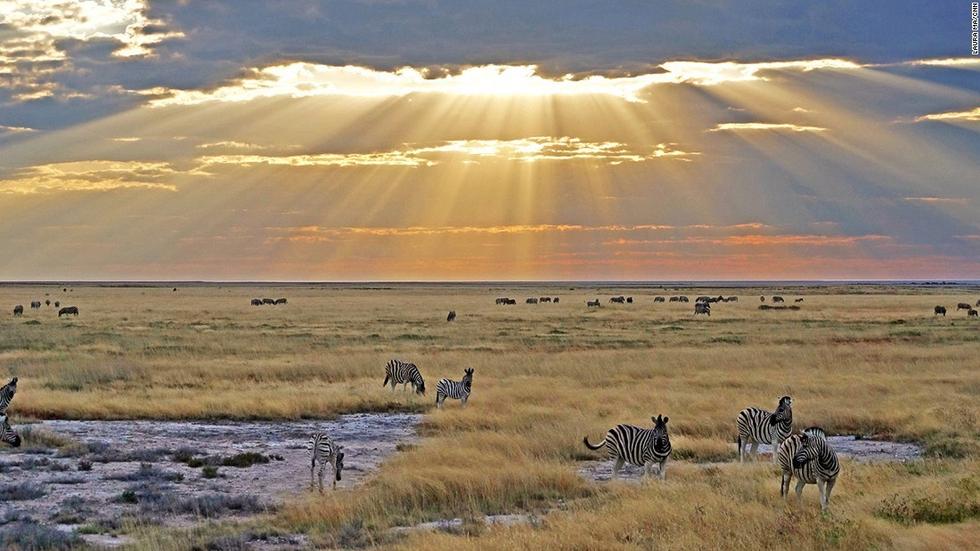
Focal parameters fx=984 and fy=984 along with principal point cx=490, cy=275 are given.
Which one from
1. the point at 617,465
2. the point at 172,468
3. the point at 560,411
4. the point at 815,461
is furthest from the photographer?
the point at 560,411

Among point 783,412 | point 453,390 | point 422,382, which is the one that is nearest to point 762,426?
point 783,412

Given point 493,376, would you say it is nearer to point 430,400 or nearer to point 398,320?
point 430,400

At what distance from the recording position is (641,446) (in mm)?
15078

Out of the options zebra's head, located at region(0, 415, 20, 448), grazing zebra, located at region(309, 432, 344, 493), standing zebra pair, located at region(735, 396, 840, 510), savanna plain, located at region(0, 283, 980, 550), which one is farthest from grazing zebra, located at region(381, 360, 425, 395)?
standing zebra pair, located at region(735, 396, 840, 510)

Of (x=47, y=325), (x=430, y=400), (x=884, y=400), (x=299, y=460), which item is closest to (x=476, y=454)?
(x=299, y=460)

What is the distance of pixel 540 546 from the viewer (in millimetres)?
10617

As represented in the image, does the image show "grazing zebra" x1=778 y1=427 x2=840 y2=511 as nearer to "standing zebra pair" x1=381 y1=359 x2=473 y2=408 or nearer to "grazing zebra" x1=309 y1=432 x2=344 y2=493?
"grazing zebra" x1=309 y1=432 x2=344 y2=493

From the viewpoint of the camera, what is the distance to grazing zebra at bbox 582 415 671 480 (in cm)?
1461

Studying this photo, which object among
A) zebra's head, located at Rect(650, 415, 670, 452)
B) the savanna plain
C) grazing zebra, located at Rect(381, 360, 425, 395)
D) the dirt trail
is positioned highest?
zebra's head, located at Rect(650, 415, 670, 452)

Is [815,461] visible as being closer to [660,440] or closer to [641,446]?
[660,440]

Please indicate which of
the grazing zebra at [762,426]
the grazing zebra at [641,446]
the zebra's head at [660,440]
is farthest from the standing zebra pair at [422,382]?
the zebra's head at [660,440]

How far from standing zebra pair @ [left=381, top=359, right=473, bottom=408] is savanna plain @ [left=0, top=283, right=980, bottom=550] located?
Answer: 303 mm

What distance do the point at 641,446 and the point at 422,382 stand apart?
12.4 m

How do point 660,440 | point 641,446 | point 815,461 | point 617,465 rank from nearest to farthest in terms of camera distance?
1. point 815,461
2. point 660,440
3. point 641,446
4. point 617,465
